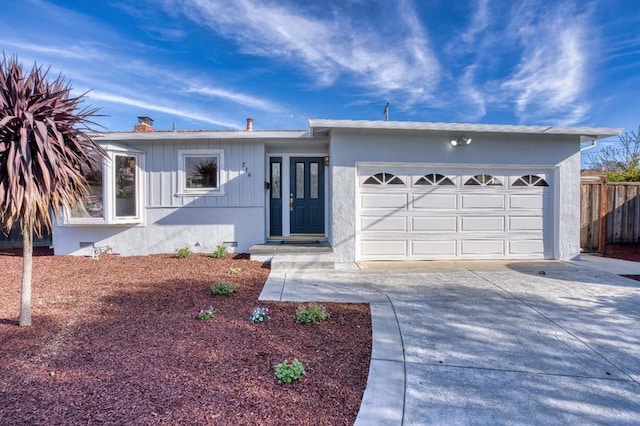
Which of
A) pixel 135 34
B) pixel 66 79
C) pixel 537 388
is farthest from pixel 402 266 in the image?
pixel 135 34

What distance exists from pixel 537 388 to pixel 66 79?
553 cm

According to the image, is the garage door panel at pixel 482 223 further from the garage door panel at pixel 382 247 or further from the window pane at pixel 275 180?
the window pane at pixel 275 180

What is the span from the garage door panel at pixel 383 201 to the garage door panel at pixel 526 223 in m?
2.68

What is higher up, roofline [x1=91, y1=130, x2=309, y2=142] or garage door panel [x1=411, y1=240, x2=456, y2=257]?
roofline [x1=91, y1=130, x2=309, y2=142]

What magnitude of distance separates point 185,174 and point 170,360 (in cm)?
623

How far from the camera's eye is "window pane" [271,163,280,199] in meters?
8.66

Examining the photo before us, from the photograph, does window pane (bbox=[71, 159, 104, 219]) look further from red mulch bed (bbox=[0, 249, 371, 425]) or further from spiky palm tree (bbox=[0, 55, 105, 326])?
spiky palm tree (bbox=[0, 55, 105, 326])

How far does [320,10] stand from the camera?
7.74 m

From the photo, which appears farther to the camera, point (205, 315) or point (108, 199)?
point (108, 199)

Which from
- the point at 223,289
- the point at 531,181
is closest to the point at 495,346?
the point at 223,289

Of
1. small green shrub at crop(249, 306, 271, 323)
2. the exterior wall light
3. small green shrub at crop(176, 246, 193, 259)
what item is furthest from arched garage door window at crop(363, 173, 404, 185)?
small green shrub at crop(176, 246, 193, 259)

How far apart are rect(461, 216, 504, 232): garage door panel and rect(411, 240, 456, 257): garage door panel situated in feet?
1.62

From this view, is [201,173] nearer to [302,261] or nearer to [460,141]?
[302,261]

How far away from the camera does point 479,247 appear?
24.4 feet
